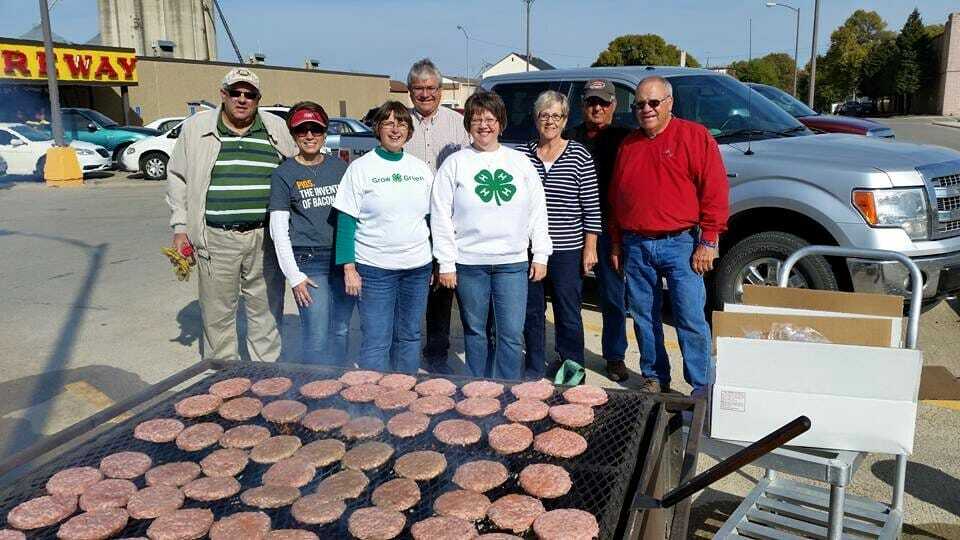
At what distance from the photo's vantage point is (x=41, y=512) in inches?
83.0

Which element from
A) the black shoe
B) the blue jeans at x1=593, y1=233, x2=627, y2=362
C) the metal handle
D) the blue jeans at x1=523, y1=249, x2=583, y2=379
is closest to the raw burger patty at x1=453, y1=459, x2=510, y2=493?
the metal handle

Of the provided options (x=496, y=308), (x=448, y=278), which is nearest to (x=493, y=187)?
(x=448, y=278)

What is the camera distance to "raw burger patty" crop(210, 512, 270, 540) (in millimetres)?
2004

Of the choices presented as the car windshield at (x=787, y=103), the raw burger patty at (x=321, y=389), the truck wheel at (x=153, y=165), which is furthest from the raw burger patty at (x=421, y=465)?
the truck wheel at (x=153, y=165)

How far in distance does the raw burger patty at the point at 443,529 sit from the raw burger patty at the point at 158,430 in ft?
3.58

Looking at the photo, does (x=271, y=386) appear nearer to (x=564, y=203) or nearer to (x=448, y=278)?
(x=448, y=278)

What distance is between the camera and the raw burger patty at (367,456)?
2.41m

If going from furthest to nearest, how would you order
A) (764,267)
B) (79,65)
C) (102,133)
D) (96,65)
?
1. (96,65)
2. (79,65)
3. (102,133)
4. (764,267)

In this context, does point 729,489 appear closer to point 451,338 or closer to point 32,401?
point 451,338

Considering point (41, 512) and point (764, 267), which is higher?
point (764, 267)

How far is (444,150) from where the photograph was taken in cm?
452

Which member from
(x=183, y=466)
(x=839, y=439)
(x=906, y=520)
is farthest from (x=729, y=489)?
(x=183, y=466)

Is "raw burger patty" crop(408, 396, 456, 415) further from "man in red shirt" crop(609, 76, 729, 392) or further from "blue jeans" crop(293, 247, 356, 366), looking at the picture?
"man in red shirt" crop(609, 76, 729, 392)

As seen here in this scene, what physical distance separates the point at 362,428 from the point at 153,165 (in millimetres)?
18291
